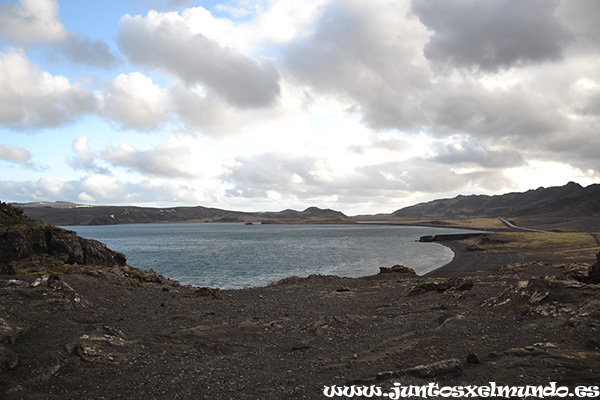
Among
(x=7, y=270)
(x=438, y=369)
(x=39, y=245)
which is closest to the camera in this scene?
(x=438, y=369)

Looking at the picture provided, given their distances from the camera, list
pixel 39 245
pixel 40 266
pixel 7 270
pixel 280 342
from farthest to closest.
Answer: pixel 39 245, pixel 40 266, pixel 7 270, pixel 280 342

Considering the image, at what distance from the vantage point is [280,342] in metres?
18.7

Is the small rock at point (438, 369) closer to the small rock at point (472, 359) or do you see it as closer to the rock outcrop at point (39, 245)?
the small rock at point (472, 359)

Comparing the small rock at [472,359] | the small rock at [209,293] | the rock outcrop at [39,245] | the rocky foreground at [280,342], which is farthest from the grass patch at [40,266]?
the small rock at [472,359]

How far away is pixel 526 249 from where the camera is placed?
87.4m

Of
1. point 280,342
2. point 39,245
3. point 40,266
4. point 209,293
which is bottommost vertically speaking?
point 209,293

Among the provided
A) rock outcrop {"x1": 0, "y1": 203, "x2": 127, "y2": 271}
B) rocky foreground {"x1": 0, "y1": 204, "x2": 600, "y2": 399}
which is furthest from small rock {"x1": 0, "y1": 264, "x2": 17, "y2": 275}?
rocky foreground {"x1": 0, "y1": 204, "x2": 600, "y2": 399}

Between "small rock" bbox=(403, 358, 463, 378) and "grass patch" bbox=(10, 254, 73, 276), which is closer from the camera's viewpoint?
"small rock" bbox=(403, 358, 463, 378)

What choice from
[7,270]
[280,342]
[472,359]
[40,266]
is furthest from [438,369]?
[40,266]

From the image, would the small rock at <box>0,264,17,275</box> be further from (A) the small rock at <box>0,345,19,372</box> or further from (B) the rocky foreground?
(A) the small rock at <box>0,345,19,372</box>

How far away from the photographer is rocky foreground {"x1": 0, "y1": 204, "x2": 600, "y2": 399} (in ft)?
41.5

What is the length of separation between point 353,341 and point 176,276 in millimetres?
52800

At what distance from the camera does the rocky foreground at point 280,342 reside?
41.5ft

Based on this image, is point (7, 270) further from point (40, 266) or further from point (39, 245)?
point (39, 245)
